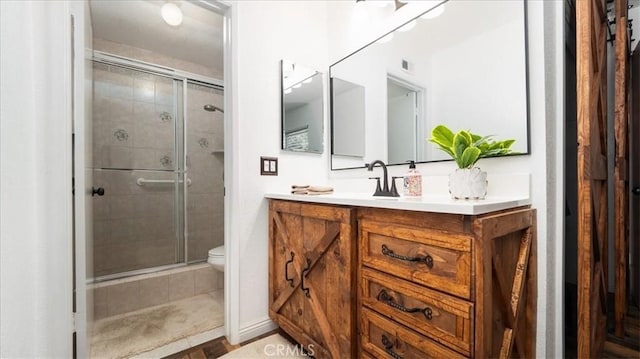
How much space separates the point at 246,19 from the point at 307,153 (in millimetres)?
934

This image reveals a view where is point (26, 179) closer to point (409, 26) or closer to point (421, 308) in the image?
point (421, 308)

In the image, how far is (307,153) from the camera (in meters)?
Answer: 1.93

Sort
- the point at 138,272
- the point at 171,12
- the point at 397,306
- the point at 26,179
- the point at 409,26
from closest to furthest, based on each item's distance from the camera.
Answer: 1. the point at 26,179
2. the point at 397,306
3. the point at 409,26
4. the point at 171,12
5. the point at 138,272

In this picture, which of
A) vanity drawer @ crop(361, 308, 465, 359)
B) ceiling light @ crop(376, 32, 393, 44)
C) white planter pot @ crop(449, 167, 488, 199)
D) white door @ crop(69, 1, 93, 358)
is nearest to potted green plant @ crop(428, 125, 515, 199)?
white planter pot @ crop(449, 167, 488, 199)

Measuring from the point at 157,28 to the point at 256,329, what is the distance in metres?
2.50

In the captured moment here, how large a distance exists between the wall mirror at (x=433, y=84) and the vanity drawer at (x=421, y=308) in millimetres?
724

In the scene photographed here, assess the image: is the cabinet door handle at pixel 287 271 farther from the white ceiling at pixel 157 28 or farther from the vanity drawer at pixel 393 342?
the white ceiling at pixel 157 28

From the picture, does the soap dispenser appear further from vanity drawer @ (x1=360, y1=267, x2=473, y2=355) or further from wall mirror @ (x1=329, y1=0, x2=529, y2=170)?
vanity drawer @ (x1=360, y1=267, x2=473, y2=355)

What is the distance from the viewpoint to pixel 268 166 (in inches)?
67.4

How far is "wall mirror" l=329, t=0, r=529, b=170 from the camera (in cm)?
116

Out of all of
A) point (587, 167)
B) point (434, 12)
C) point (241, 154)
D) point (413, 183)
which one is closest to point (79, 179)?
point (241, 154)

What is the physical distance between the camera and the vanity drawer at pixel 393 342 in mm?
866

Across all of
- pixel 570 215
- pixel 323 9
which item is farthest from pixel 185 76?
pixel 570 215

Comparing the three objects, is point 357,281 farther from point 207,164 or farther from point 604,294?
point 207,164
